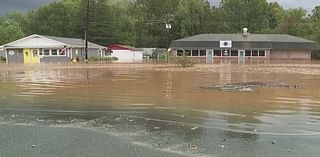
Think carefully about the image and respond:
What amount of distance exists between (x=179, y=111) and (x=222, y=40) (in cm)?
6076

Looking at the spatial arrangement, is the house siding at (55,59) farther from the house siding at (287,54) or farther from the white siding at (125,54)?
the house siding at (287,54)

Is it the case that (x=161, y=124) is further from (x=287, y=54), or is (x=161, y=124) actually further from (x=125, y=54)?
(x=125, y=54)

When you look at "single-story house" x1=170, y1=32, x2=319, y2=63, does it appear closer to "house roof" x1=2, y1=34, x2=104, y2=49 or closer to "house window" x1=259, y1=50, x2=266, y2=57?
"house window" x1=259, y1=50, x2=266, y2=57

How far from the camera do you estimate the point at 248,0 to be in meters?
106

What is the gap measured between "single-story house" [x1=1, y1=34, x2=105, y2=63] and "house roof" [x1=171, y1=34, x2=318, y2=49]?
17.1 meters

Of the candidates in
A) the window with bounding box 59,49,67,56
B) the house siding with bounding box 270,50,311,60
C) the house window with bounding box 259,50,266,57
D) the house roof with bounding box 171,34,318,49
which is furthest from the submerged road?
the house siding with bounding box 270,50,311,60

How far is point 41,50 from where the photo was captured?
66.5 metres

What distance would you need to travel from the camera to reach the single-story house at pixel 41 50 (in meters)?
65.2

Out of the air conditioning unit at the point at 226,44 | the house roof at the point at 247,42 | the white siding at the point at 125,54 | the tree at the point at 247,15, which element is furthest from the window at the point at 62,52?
the tree at the point at 247,15

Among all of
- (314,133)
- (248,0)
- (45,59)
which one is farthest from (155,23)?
(314,133)

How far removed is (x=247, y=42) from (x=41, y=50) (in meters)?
31.8

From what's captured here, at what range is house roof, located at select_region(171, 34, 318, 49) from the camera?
71812mm

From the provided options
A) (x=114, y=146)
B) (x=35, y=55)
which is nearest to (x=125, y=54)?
(x=35, y=55)

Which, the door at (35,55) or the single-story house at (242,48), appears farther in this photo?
the single-story house at (242,48)
